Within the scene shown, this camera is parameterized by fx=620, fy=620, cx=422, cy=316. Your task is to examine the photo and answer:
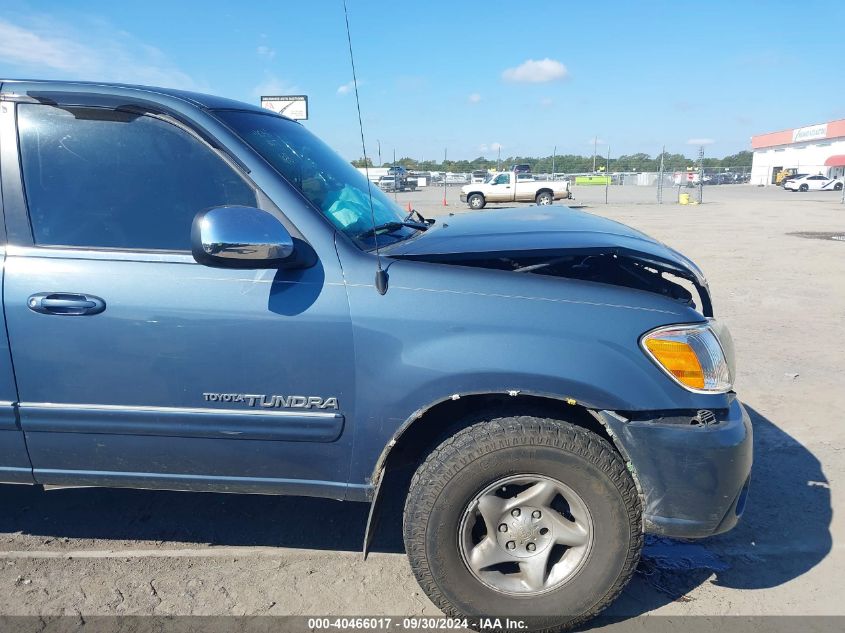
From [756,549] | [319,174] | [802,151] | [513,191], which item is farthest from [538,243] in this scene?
[802,151]

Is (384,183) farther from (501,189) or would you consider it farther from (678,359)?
(501,189)

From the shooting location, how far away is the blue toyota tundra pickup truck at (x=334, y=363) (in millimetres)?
2242

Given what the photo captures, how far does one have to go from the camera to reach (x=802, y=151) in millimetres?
69062

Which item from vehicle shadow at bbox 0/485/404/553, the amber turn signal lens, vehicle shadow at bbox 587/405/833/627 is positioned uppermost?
the amber turn signal lens

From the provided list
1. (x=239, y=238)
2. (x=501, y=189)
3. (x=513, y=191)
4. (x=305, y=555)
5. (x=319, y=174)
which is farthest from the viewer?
(x=501, y=189)

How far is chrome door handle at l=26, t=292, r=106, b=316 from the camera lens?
2354 millimetres

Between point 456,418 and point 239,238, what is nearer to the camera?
point 239,238

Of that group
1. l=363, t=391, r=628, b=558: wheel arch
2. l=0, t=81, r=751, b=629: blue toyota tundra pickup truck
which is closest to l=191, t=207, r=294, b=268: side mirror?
l=0, t=81, r=751, b=629: blue toyota tundra pickup truck

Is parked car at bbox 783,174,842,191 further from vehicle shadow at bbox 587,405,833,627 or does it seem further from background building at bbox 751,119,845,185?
vehicle shadow at bbox 587,405,833,627

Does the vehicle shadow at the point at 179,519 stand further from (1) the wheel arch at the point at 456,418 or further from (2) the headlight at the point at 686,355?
(2) the headlight at the point at 686,355

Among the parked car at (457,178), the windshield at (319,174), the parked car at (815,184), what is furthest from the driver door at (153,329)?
the parked car at (457,178)

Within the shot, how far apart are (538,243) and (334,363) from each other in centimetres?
94

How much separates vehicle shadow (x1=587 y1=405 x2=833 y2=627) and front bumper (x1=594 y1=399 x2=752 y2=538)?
572 mm

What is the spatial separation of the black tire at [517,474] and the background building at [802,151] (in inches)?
2568
